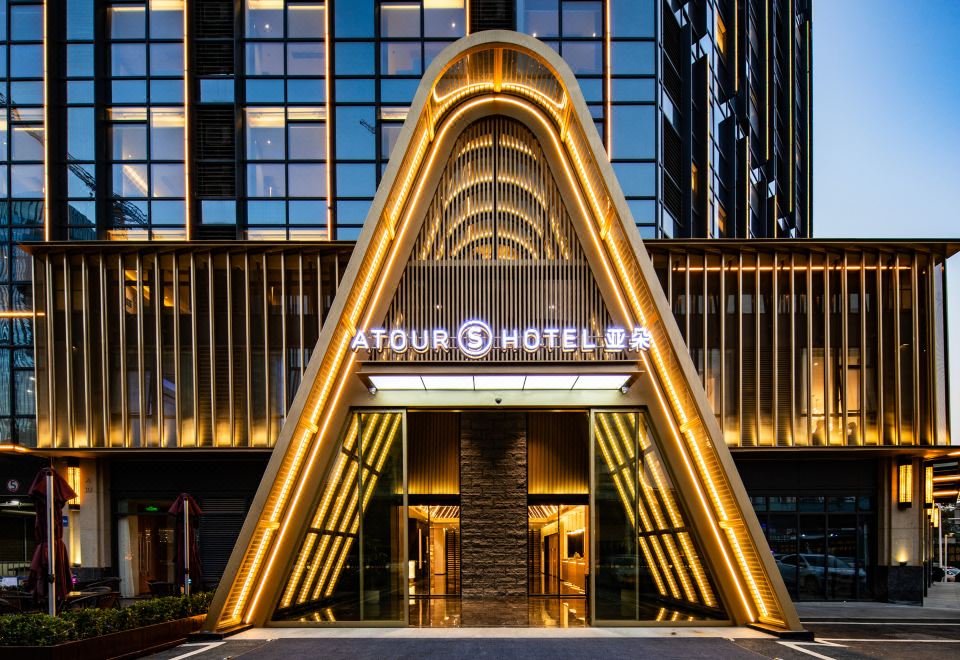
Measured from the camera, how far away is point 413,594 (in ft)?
70.8

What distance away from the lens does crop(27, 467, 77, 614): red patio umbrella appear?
509 inches

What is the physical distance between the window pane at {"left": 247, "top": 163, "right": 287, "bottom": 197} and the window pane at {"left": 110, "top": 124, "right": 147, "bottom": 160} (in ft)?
14.4

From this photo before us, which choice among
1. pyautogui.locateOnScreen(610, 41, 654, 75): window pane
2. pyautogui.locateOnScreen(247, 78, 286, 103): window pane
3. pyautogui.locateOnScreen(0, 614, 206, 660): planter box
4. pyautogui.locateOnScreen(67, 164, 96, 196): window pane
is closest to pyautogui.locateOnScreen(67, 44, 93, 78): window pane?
pyautogui.locateOnScreen(67, 164, 96, 196): window pane

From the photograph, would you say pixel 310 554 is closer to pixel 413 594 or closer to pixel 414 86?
pixel 413 594

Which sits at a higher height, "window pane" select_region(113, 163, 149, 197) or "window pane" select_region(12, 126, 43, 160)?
"window pane" select_region(12, 126, 43, 160)

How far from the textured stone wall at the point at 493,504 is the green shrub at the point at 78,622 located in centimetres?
881

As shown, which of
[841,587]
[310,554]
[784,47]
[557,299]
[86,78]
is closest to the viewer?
[310,554]

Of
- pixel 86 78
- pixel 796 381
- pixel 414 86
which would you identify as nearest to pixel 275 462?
pixel 796 381

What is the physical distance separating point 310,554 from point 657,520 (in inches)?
329

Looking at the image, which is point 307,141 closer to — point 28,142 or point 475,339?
point 28,142

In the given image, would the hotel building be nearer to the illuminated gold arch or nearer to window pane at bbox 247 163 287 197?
the illuminated gold arch

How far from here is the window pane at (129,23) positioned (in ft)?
86.9

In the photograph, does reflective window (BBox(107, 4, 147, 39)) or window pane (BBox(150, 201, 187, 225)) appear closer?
window pane (BBox(150, 201, 187, 225))

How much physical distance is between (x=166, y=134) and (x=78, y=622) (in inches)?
793
